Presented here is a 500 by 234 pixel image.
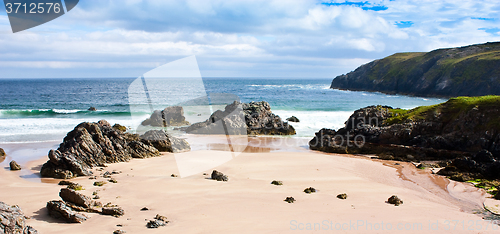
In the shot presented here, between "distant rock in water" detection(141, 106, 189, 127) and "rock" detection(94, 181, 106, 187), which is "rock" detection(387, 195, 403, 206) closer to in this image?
"rock" detection(94, 181, 106, 187)

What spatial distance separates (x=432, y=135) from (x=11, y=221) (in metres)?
15.5

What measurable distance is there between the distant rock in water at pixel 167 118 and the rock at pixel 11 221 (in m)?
20.9

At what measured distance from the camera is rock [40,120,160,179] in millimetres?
9695

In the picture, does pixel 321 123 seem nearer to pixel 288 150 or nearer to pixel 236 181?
pixel 288 150

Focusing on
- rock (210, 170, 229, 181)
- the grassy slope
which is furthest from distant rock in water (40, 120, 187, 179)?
the grassy slope

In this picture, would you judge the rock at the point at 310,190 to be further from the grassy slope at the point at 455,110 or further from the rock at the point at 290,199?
the grassy slope at the point at 455,110

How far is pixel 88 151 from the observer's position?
11.2 meters

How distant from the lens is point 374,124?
55.5ft

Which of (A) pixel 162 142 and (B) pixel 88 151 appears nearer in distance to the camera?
(B) pixel 88 151

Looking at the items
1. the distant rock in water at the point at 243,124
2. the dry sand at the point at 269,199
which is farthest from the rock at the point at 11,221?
the distant rock in water at the point at 243,124

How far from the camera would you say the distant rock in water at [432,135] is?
12773mm

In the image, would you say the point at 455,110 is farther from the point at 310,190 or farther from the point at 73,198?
the point at 73,198

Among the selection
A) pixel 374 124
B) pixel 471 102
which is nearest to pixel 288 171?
pixel 374 124

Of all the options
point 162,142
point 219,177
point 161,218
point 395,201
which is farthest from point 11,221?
point 162,142
